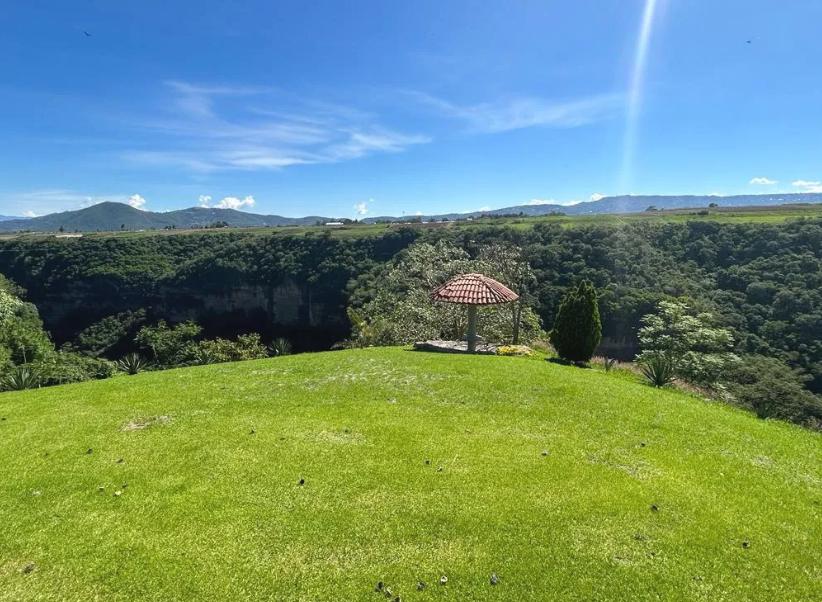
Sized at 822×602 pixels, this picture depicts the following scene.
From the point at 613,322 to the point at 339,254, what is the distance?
51.3 metres

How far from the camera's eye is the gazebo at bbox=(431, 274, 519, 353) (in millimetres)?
16656

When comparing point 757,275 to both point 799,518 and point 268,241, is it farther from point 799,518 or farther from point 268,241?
point 268,241

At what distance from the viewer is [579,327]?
15445 millimetres

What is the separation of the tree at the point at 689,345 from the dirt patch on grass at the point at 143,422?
19.3 metres

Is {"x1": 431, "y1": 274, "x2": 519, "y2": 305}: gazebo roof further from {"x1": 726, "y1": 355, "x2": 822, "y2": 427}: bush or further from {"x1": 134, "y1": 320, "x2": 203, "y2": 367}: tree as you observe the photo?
{"x1": 134, "y1": 320, "x2": 203, "y2": 367}: tree

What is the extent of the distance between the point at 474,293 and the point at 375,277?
43917 mm

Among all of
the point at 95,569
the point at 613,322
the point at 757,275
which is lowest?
the point at 613,322

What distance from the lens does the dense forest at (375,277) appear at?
38.0 metres

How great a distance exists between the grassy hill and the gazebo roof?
21.5ft

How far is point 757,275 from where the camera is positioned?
42.6 meters

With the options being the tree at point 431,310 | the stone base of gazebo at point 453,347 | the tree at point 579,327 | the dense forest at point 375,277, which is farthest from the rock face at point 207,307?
the tree at point 579,327

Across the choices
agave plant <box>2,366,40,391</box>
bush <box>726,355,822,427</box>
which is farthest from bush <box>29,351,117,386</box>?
bush <box>726,355,822,427</box>

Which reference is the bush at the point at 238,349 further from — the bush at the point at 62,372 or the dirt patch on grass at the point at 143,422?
the dirt patch on grass at the point at 143,422

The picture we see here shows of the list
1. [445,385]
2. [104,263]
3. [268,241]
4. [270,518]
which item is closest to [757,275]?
[445,385]
